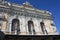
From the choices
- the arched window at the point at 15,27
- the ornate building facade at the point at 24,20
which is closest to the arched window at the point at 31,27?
the ornate building facade at the point at 24,20

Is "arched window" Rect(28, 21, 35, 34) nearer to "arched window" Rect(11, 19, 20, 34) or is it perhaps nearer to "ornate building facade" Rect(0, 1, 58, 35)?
"ornate building facade" Rect(0, 1, 58, 35)

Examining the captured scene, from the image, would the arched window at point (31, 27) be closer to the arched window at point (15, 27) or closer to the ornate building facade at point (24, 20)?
the ornate building facade at point (24, 20)

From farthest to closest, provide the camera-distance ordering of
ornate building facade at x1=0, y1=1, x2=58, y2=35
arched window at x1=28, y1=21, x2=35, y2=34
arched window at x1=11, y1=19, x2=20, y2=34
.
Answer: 1. arched window at x1=28, y1=21, x2=35, y2=34
2. ornate building facade at x1=0, y1=1, x2=58, y2=35
3. arched window at x1=11, y1=19, x2=20, y2=34

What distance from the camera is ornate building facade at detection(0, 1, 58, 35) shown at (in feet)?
53.8

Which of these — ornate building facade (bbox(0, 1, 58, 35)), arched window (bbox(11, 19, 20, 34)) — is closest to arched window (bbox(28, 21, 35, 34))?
ornate building facade (bbox(0, 1, 58, 35))

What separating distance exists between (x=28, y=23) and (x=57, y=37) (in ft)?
41.2

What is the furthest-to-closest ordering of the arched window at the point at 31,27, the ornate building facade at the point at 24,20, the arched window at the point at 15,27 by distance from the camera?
Answer: the arched window at the point at 31,27 < the ornate building facade at the point at 24,20 < the arched window at the point at 15,27

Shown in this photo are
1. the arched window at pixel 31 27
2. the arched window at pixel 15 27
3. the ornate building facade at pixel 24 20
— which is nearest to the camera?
the arched window at pixel 15 27

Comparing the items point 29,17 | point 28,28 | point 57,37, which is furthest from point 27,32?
point 57,37

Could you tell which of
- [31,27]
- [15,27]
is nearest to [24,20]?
[31,27]

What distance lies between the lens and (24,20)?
18.0 metres

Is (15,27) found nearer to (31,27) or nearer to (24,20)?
(24,20)

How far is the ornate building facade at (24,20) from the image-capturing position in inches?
646

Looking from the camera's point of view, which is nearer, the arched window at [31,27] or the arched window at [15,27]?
the arched window at [15,27]
